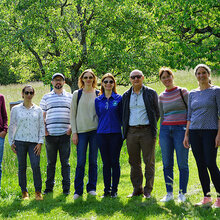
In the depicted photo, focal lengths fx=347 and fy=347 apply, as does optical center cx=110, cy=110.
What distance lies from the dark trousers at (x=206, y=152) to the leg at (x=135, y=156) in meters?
1.13

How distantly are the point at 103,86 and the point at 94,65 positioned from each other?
7.88 meters

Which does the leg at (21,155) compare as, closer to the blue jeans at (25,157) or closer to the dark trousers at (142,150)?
the blue jeans at (25,157)

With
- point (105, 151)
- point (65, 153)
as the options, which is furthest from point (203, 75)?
point (65, 153)

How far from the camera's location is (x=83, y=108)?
648 centimetres

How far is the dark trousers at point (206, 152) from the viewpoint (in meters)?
5.20

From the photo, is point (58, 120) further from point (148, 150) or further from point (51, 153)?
point (148, 150)

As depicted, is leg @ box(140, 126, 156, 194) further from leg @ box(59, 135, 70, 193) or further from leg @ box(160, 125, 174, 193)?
leg @ box(59, 135, 70, 193)

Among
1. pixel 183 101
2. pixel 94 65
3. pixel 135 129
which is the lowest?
pixel 135 129

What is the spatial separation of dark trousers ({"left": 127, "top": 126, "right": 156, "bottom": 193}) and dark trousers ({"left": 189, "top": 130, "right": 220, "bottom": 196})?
941 millimetres

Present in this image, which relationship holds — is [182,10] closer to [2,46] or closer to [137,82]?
[2,46]

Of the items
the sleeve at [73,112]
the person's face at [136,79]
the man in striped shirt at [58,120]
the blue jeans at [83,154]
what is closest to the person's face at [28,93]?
the man in striped shirt at [58,120]

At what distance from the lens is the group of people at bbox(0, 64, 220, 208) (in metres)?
5.32

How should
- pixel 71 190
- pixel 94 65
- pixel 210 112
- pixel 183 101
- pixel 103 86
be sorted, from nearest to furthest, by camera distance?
pixel 210 112
pixel 183 101
pixel 103 86
pixel 71 190
pixel 94 65

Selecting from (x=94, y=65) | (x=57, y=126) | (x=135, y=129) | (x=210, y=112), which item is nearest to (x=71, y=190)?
(x=57, y=126)
